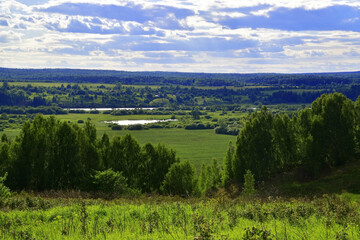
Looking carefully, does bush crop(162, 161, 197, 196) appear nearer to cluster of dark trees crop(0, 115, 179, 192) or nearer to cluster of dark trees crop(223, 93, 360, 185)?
cluster of dark trees crop(0, 115, 179, 192)

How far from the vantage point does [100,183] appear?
45.2 meters

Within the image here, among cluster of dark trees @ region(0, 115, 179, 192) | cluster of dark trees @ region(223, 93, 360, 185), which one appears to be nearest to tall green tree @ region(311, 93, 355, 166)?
cluster of dark trees @ region(223, 93, 360, 185)

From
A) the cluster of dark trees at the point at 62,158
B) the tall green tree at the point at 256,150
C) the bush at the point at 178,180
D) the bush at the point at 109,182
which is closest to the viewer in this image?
the bush at the point at 109,182

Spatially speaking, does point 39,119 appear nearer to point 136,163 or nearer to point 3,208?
point 136,163

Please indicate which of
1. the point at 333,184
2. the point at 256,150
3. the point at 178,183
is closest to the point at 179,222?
the point at 178,183

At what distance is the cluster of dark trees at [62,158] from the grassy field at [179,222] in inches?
1071

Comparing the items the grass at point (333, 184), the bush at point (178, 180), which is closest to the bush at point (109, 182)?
the bush at point (178, 180)

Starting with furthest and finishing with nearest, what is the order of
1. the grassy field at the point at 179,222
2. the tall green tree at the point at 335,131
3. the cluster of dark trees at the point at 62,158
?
1. the tall green tree at the point at 335,131
2. the cluster of dark trees at the point at 62,158
3. the grassy field at the point at 179,222

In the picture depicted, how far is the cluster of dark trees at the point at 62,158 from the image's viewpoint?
157 ft

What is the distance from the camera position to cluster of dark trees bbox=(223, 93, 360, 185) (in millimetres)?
69312

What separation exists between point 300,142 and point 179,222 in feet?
212

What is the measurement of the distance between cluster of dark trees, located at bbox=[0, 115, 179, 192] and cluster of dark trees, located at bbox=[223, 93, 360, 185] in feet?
71.1

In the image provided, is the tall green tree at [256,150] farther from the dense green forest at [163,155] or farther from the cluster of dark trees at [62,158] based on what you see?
Answer: the cluster of dark trees at [62,158]

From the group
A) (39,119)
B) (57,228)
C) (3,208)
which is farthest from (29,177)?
(57,228)
